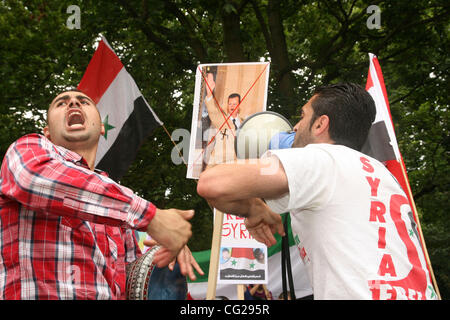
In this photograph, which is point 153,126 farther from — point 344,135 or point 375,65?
point 344,135

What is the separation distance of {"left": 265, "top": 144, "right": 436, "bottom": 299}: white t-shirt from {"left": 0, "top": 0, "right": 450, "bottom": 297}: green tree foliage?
6.20m

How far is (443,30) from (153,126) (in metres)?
5.71

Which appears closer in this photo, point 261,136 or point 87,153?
point 261,136

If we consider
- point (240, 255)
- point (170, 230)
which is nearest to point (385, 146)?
point (240, 255)

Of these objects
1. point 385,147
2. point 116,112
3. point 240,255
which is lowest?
point 240,255

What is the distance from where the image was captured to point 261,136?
86.4 inches

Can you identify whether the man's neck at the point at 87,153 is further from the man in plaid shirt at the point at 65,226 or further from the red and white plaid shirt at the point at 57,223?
the red and white plaid shirt at the point at 57,223

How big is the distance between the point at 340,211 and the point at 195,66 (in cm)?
714

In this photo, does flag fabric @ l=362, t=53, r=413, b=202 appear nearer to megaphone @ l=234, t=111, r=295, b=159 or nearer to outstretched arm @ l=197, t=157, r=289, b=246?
megaphone @ l=234, t=111, r=295, b=159

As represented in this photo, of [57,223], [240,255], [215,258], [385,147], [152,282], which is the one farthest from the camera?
[240,255]

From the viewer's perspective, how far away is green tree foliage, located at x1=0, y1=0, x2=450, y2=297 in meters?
8.34

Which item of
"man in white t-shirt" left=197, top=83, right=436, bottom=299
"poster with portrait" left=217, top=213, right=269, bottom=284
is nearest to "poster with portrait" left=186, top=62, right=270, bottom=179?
"poster with portrait" left=217, top=213, right=269, bottom=284

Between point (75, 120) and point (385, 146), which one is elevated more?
point (385, 146)

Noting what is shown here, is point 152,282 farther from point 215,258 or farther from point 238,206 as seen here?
point 215,258
